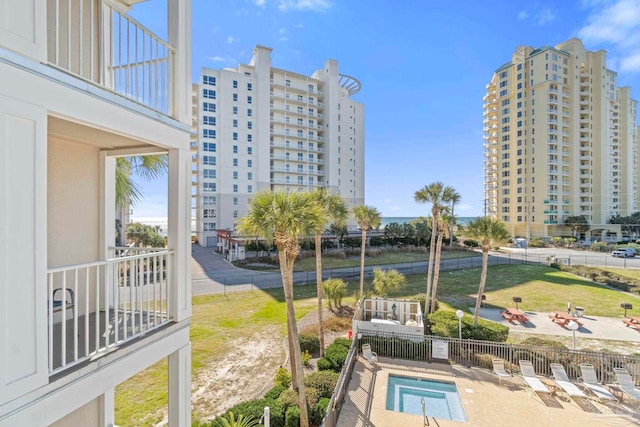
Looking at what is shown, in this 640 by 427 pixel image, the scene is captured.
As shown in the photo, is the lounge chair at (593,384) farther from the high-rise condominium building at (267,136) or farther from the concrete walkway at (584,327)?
the high-rise condominium building at (267,136)

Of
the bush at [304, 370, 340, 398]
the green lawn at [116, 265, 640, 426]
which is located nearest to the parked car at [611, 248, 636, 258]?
the green lawn at [116, 265, 640, 426]

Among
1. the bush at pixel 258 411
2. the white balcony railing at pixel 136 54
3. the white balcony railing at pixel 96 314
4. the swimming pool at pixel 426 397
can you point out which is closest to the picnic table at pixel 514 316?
the swimming pool at pixel 426 397

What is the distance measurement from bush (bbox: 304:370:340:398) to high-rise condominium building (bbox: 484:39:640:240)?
73.1m

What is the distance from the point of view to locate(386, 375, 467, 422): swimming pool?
1000cm

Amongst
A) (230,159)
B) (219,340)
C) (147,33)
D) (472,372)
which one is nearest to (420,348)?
(472,372)

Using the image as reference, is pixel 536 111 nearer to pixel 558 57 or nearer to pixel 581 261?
pixel 558 57

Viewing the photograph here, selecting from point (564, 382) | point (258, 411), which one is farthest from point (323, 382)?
point (564, 382)

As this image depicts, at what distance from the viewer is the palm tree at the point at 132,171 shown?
9219 mm

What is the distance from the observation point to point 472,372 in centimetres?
1231

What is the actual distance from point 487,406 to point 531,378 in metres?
2.69

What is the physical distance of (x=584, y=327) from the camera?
1753 centimetres

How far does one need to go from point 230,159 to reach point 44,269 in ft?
174

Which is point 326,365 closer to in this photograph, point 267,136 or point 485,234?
point 485,234

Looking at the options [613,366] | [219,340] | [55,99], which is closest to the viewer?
[55,99]
